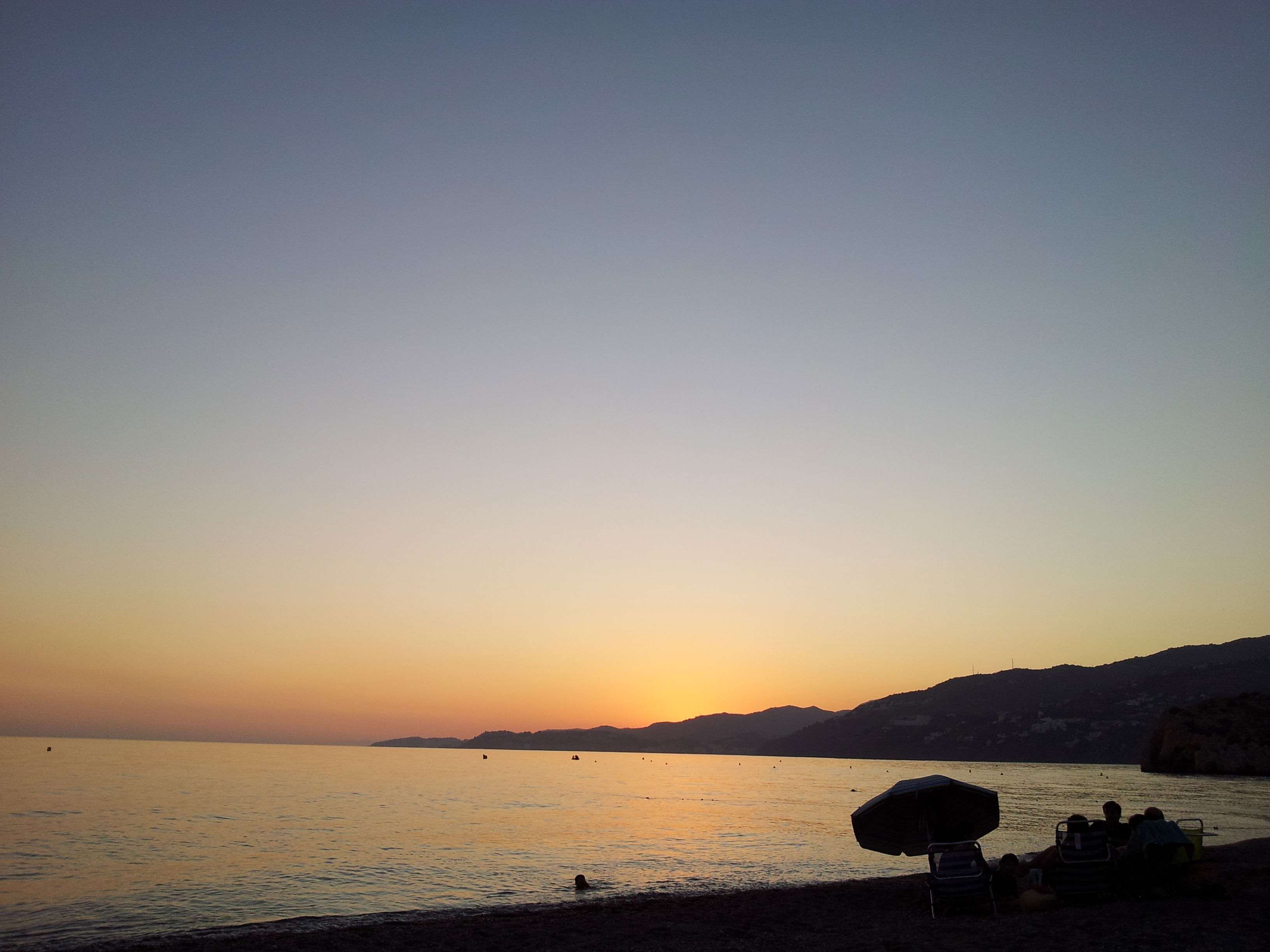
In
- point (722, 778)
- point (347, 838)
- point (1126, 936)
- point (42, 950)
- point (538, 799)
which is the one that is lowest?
point (722, 778)

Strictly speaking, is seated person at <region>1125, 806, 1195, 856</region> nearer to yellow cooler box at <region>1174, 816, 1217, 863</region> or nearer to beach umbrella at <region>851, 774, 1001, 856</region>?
yellow cooler box at <region>1174, 816, 1217, 863</region>

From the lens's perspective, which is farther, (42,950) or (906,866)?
(906,866)

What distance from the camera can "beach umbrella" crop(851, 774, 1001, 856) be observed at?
16906mm

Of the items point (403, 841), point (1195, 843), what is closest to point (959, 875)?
point (1195, 843)

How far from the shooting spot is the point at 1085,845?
1566 cm

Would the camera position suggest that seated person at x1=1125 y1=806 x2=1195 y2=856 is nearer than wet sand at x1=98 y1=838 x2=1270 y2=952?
No

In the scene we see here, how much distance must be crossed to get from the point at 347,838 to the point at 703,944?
3445 centimetres

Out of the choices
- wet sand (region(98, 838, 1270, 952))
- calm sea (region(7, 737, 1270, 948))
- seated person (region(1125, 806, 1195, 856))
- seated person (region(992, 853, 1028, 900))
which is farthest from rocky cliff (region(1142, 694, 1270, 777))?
seated person (region(992, 853, 1028, 900))

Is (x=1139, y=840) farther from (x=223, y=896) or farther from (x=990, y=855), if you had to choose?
(x=223, y=896)

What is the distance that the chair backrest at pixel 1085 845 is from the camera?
15.6 metres

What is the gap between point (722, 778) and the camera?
137375 mm

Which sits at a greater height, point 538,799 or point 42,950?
point 42,950

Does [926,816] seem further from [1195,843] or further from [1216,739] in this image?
[1216,739]

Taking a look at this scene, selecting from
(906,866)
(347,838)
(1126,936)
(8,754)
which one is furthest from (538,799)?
(8,754)
